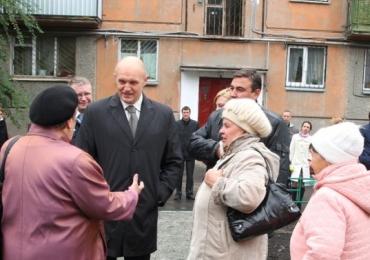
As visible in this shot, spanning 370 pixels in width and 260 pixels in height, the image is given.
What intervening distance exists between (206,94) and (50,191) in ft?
48.3

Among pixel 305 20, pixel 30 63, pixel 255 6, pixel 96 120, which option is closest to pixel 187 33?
pixel 255 6

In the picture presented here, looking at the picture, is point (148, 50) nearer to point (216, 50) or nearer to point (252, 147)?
point (216, 50)

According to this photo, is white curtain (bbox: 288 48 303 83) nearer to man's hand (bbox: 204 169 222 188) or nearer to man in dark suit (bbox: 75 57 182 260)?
man in dark suit (bbox: 75 57 182 260)

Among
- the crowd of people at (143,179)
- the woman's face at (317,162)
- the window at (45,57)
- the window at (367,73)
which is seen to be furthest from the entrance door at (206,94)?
the woman's face at (317,162)

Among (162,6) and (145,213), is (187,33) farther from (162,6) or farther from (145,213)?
(145,213)

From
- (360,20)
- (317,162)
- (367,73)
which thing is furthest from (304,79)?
(317,162)

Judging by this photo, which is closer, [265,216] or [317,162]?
[317,162]

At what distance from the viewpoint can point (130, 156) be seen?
11.7 feet

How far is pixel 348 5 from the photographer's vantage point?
55.9 feet

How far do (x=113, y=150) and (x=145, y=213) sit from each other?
49 centimetres

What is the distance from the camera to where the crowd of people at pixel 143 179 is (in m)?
2.45

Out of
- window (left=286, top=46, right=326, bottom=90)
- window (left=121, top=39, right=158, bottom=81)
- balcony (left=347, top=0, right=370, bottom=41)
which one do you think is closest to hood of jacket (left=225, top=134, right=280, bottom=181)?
window (left=121, top=39, right=158, bottom=81)

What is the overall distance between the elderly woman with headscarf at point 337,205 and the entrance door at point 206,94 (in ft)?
47.0

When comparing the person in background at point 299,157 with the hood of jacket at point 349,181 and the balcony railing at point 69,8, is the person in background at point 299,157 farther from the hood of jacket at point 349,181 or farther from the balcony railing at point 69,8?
the balcony railing at point 69,8
